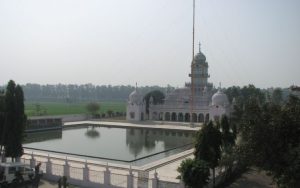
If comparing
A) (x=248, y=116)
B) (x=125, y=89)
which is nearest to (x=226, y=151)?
(x=248, y=116)

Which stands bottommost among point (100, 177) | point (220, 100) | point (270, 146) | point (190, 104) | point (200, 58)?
point (100, 177)

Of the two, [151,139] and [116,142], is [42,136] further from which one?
[151,139]

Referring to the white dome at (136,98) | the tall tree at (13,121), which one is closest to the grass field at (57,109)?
the white dome at (136,98)

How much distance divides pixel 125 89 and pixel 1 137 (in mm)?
146245

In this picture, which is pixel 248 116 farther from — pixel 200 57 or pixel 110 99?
pixel 110 99

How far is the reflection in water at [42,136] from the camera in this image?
29.4m

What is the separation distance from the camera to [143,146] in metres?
26.5

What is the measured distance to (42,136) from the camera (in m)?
32.2

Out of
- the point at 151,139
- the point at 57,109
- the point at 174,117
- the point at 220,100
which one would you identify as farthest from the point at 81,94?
the point at 151,139

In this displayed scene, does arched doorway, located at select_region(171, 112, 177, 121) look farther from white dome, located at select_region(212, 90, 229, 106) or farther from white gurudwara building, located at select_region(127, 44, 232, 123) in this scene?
white dome, located at select_region(212, 90, 229, 106)

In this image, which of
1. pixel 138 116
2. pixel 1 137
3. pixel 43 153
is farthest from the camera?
pixel 138 116

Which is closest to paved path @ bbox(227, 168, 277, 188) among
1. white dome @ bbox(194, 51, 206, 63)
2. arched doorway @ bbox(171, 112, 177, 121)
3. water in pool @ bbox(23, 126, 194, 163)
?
water in pool @ bbox(23, 126, 194, 163)

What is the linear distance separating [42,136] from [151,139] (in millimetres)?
9586

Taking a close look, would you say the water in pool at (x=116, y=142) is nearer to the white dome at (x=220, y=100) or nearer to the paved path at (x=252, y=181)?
the paved path at (x=252, y=181)
